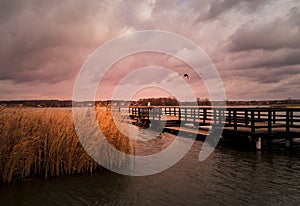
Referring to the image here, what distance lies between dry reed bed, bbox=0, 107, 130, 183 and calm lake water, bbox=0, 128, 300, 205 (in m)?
0.37

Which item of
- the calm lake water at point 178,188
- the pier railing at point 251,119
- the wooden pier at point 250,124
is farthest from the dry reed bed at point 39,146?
the pier railing at point 251,119

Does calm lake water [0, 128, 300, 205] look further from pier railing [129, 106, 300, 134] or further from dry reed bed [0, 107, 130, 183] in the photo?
pier railing [129, 106, 300, 134]

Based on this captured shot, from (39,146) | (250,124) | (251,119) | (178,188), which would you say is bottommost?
(178,188)

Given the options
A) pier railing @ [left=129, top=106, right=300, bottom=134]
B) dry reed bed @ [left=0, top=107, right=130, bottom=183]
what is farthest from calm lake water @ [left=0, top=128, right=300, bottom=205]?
pier railing @ [left=129, top=106, right=300, bottom=134]

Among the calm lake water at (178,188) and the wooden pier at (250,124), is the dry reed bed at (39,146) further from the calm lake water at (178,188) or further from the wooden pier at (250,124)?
the wooden pier at (250,124)

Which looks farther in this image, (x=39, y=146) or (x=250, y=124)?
(x=250, y=124)

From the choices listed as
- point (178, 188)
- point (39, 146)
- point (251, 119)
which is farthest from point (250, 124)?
point (39, 146)

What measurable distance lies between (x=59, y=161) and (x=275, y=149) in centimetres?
1043

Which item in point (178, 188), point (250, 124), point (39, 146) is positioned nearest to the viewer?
point (178, 188)

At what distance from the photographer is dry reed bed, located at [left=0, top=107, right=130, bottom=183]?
23.6 ft

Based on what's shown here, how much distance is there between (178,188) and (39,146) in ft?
13.8

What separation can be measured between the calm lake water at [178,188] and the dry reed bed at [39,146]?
366 millimetres

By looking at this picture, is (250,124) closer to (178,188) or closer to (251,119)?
(251,119)

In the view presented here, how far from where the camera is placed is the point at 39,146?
7.74 meters
